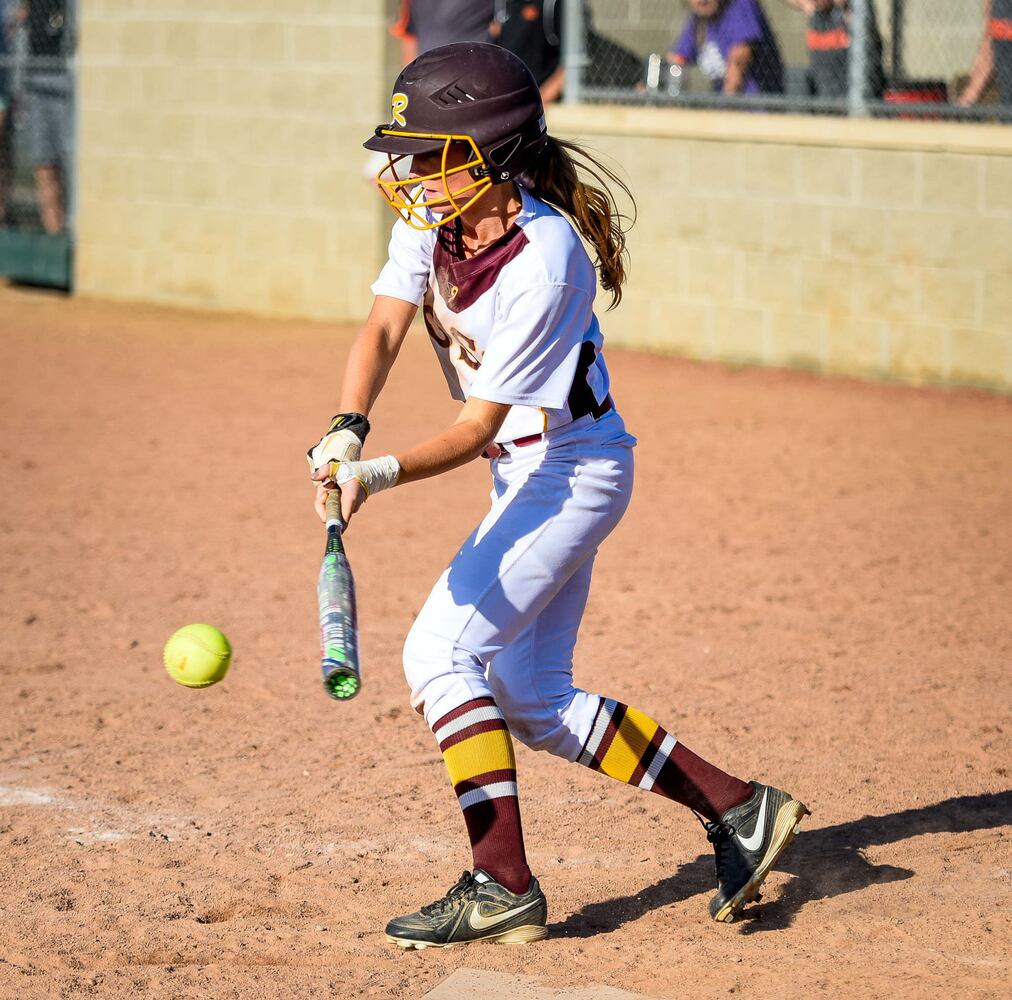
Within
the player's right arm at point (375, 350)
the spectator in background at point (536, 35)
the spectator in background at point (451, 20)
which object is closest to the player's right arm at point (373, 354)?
the player's right arm at point (375, 350)

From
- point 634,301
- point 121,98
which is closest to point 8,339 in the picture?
point 121,98

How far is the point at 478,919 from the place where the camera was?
3.27 meters

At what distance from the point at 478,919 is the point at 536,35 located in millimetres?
9097

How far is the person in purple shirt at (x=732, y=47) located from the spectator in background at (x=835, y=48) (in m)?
0.28

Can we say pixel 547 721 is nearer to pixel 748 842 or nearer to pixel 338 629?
pixel 748 842

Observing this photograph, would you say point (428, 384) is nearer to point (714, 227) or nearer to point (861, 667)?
point (714, 227)

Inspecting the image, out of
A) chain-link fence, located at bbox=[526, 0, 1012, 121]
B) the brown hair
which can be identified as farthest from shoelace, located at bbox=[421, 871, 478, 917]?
chain-link fence, located at bbox=[526, 0, 1012, 121]

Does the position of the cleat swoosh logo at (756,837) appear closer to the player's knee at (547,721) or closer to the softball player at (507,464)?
the softball player at (507,464)

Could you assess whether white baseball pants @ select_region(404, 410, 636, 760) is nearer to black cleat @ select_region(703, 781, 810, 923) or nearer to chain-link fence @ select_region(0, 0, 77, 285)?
black cleat @ select_region(703, 781, 810, 923)

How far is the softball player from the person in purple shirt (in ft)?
25.7

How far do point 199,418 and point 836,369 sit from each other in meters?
4.32

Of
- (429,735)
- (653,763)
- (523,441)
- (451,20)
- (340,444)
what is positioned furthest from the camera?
(451,20)

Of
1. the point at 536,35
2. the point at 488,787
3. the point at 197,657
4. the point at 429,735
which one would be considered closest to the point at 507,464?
the point at 488,787

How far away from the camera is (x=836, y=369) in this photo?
415 inches
